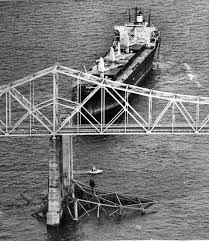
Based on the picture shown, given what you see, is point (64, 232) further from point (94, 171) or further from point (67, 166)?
point (94, 171)

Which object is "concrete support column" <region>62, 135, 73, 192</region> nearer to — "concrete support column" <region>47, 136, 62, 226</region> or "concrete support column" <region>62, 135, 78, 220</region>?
"concrete support column" <region>62, 135, 78, 220</region>

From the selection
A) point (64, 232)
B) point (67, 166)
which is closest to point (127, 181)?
point (67, 166)

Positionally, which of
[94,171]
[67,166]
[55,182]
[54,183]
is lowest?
[94,171]

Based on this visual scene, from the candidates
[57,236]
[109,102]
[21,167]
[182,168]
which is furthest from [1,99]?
[57,236]

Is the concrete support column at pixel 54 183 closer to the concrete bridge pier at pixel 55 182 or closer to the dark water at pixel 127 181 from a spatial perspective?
the concrete bridge pier at pixel 55 182

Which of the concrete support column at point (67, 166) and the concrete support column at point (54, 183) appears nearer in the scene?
the concrete support column at point (54, 183)

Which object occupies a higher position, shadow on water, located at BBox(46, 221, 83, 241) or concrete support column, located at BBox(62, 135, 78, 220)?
concrete support column, located at BBox(62, 135, 78, 220)

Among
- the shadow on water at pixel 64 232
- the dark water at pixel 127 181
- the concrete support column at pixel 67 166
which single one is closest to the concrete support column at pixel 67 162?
the concrete support column at pixel 67 166

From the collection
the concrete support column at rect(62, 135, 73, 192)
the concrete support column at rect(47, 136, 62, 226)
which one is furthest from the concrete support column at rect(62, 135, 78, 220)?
the concrete support column at rect(47, 136, 62, 226)

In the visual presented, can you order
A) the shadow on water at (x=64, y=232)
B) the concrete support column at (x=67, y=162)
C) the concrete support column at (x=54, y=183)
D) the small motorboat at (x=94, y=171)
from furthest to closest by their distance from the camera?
the small motorboat at (x=94, y=171) < the concrete support column at (x=67, y=162) < the concrete support column at (x=54, y=183) < the shadow on water at (x=64, y=232)
